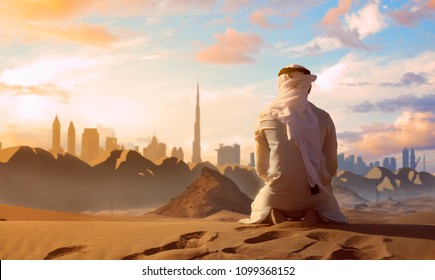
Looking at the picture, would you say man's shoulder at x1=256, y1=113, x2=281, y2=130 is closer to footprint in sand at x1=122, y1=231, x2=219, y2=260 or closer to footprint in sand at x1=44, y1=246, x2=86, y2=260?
footprint in sand at x1=122, y1=231, x2=219, y2=260

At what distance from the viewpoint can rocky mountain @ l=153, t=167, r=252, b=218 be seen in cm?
2592

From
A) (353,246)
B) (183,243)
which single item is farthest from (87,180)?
(353,246)

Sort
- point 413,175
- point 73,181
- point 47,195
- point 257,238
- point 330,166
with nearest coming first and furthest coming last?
1. point 257,238
2. point 330,166
3. point 47,195
4. point 73,181
5. point 413,175

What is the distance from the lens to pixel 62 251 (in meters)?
6.47

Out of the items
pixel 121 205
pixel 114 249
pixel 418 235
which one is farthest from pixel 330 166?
pixel 121 205

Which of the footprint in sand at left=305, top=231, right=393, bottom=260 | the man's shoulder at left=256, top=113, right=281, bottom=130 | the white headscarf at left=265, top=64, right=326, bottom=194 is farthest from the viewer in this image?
the man's shoulder at left=256, top=113, right=281, bottom=130

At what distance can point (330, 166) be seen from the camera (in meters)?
6.79

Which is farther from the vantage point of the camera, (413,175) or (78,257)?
(413,175)

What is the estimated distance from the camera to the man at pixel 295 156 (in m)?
6.43

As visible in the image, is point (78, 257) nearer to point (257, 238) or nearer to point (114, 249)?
point (114, 249)

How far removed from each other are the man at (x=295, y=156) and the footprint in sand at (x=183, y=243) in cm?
Answer: 66

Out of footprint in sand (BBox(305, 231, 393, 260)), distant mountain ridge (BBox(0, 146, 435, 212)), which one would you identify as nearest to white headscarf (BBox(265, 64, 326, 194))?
footprint in sand (BBox(305, 231, 393, 260))

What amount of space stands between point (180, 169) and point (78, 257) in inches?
2130
